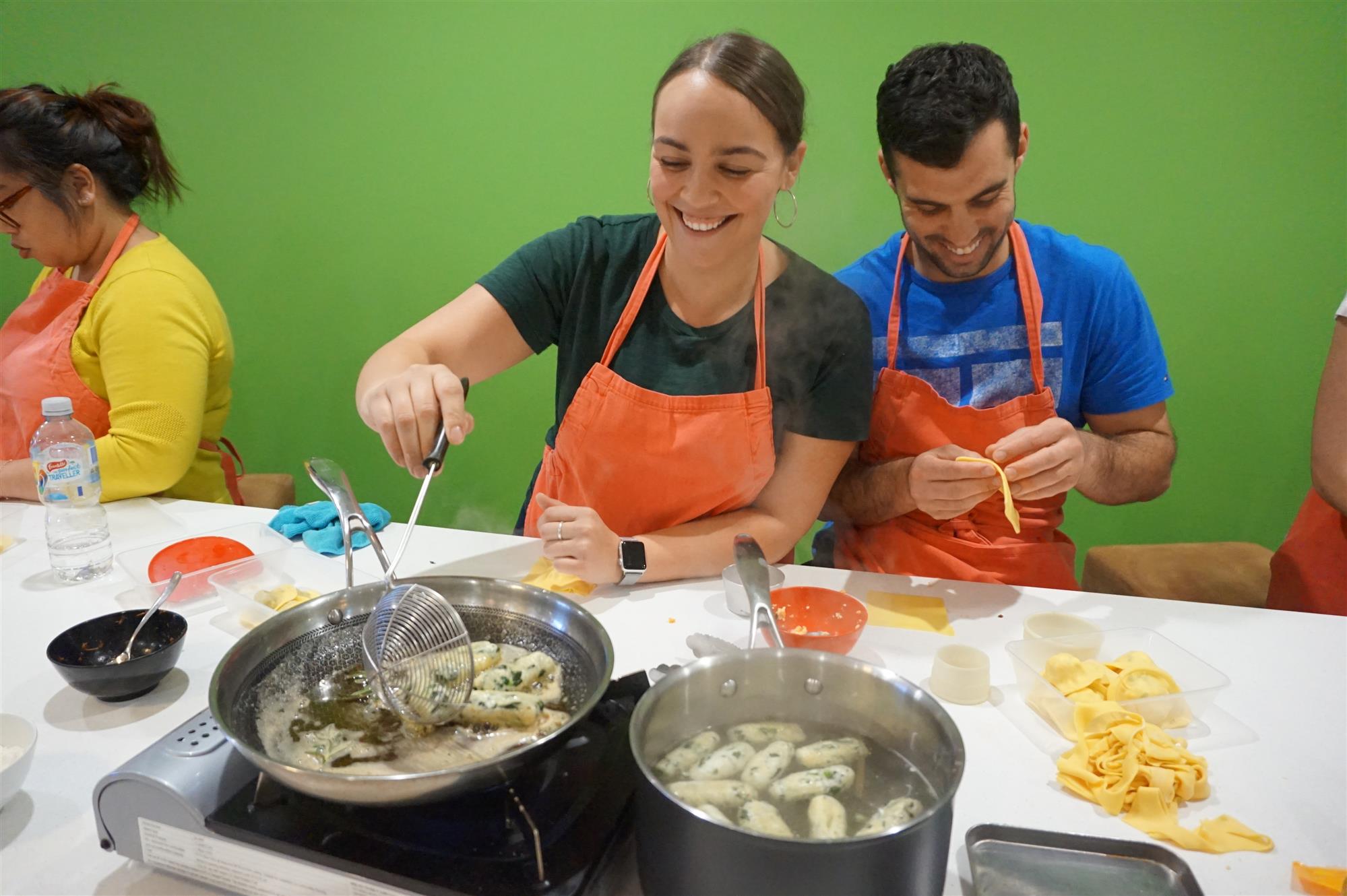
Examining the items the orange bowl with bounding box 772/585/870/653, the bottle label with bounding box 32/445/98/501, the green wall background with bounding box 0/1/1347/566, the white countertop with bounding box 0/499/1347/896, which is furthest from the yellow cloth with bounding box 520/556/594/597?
the green wall background with bounding box 0/1/1347/566

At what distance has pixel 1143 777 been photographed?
1.09 meters

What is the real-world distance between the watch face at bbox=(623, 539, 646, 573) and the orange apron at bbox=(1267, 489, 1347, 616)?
1.49 m

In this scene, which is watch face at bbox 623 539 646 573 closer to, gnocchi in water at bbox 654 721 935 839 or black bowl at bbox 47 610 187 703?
gnocchi in water at bbox 654 721 935 839

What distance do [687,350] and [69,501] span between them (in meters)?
1.37

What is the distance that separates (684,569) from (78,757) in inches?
40.5

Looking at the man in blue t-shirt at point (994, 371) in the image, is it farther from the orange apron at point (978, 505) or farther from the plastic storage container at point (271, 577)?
the plastic storage container at point (271, 577)

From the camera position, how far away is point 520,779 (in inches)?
38.4

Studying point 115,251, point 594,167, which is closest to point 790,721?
point 115,251

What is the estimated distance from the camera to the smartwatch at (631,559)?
5.42 ft

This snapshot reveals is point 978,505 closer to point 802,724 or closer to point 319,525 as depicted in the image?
point 802,724

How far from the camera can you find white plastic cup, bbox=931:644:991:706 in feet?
4.29

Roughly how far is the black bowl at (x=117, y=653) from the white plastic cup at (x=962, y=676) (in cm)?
119

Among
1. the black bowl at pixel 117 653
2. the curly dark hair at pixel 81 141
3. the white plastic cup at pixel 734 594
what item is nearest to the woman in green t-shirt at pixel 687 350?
the white plastic cup at pixel 734 594

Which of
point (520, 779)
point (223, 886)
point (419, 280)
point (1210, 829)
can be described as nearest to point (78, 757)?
point (223, 886)
